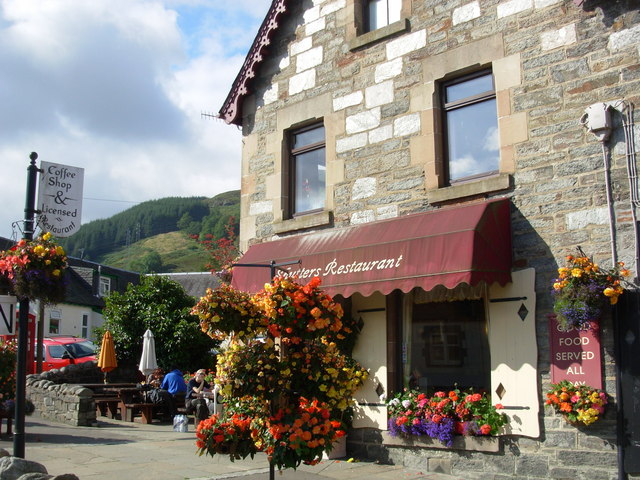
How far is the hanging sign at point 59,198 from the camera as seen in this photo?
9148 millimetres

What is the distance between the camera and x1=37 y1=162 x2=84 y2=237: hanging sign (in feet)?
30.0

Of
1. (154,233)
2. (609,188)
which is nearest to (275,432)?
(609,188)

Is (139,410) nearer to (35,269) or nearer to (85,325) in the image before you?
(35,269)

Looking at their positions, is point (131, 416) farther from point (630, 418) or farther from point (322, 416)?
point (630, 418)

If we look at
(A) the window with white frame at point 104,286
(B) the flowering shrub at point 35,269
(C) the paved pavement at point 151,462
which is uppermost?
(A) the window with white frame at point 104,286

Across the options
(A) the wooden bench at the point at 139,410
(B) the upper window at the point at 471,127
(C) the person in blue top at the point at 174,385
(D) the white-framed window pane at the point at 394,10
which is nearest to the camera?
(B) the upper window at the point at 471,127

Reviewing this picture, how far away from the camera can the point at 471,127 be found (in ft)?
31.3

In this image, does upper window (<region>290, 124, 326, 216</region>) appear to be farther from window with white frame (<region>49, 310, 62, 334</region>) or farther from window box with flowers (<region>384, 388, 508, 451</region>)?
window with white frame (<region>49, 310, 62, 334</region>)

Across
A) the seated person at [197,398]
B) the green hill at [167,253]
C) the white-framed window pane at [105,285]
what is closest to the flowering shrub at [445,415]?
the seated person at [197,398]

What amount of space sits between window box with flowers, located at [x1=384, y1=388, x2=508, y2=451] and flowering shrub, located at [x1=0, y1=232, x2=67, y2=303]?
4.73 meters

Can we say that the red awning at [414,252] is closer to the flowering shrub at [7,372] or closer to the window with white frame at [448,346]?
the window with white frame at [448,346]

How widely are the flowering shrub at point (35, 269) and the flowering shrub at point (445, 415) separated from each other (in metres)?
4.75

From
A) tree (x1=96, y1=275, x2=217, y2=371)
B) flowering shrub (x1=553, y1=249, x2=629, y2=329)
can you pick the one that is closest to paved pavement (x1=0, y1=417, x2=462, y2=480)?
flowering shrub (x1=553, y1=249, x2=629, y2=329)

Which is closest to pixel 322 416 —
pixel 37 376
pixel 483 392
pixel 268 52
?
pixel 483 392
